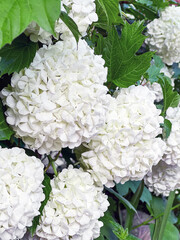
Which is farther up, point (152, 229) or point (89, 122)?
point (89, 122)

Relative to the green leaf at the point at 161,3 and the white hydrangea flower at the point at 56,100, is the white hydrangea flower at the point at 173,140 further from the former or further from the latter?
the green leaf at the point at 161,3

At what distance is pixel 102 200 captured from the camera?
2.04ft

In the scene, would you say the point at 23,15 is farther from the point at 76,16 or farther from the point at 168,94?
the point at 168,94

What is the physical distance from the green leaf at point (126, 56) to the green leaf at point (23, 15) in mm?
283

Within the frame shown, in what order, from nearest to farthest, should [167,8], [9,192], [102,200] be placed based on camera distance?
1. [9,192]
2. [102,200]
3. [167,8]

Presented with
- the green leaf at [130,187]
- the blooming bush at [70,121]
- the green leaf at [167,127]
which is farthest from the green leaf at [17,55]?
the green leaf at [130,187]

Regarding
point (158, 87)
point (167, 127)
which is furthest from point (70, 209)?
point (158, 87)

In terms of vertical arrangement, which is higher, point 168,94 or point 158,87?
point 168,94

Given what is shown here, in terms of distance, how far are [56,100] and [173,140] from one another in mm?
320

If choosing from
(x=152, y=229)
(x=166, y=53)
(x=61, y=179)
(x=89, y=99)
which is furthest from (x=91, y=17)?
(x=152, y=229)

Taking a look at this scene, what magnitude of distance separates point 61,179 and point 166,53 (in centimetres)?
60

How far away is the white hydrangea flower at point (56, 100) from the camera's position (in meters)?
0.52

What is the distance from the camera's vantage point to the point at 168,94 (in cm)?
78

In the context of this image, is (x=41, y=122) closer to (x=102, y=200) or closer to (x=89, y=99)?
(x=89, y=99)
